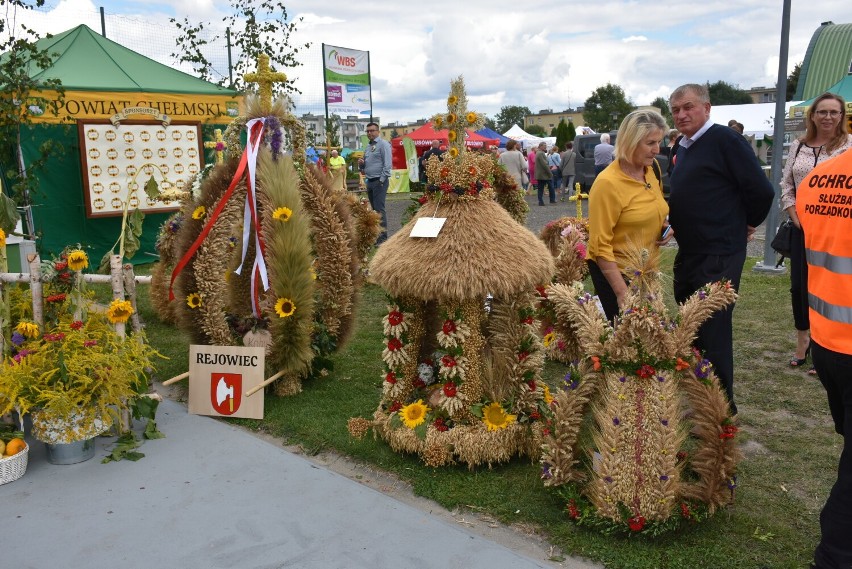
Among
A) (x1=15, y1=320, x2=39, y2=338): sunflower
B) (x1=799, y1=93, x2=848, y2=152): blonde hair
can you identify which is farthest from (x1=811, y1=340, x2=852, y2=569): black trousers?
(x1=15, y1=320, x2=39, y2=338): sunflower

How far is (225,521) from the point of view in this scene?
127 inches

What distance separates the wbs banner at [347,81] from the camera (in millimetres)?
19891

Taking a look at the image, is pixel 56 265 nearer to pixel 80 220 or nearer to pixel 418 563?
pixel 418 563

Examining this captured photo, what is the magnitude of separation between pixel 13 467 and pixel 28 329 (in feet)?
2.60

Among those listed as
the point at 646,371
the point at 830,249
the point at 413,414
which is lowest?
the point at 413,414

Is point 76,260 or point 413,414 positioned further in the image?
point 76,260

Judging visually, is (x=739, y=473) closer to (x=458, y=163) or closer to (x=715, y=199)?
(x=715, y=199)

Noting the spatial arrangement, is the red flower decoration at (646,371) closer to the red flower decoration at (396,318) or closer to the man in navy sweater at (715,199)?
the man in navy sweater at (715,199)

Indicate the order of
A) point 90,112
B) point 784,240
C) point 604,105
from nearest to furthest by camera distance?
point 784,240, point 90,112, point 604,105

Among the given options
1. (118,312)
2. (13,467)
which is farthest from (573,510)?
(13,467)

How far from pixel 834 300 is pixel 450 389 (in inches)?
76.7

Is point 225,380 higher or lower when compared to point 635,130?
lower

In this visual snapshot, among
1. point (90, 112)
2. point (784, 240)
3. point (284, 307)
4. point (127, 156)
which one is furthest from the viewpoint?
point (127, 156)

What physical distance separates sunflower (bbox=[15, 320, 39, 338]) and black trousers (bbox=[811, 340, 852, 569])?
13.3ft
